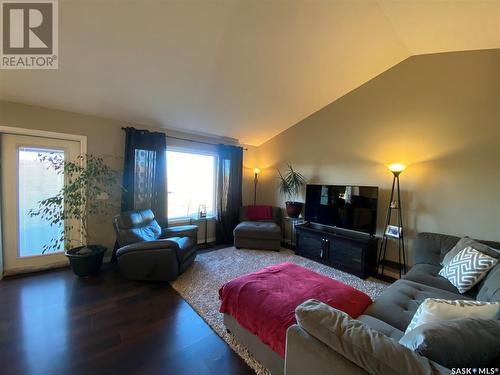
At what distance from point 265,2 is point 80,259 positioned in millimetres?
3687

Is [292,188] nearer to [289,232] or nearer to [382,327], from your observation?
[289,232]

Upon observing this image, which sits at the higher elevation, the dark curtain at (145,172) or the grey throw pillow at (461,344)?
the dark curtain at (145,172)

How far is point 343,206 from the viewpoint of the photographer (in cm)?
349

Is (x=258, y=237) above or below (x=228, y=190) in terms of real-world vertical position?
below

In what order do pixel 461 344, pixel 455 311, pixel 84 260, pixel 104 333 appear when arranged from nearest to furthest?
1. pixel 461 344
2. pixel 455 311
3. pixel 104 333
4. pixel 84 260

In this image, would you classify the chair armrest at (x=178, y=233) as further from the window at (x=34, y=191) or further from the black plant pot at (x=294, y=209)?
the black plant pot at (x=294, y=209)

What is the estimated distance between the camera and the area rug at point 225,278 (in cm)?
197

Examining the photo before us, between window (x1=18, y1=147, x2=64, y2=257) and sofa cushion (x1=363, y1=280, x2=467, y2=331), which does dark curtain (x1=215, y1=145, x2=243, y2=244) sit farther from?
sofa cushion (x1=363, y1=280, x2=467, y2=331)

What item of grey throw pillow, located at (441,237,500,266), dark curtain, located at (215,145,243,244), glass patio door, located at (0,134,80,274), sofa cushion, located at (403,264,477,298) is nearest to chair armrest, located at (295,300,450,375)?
sofa cushion, located at (403,264,477,298)

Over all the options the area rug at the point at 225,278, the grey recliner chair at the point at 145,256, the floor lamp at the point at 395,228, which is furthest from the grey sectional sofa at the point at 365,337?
the grey recliner chair at the point at 145,256

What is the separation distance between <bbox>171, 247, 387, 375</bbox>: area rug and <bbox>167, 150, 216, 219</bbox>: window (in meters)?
1.08

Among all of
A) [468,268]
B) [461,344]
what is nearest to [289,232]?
[468,268]

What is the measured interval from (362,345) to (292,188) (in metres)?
3.70

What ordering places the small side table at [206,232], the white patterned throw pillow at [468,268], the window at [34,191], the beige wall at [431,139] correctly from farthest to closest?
1. the small side table at [206,232]
2. the window at [34,191]
3. the beige wall at [431,139]
4. the white patterned throw pillow at [468,268]
